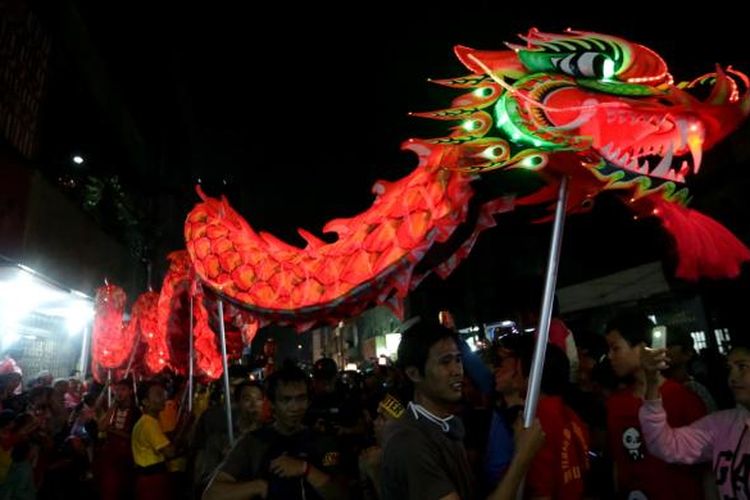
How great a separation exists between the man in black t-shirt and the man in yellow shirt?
326 centimetres

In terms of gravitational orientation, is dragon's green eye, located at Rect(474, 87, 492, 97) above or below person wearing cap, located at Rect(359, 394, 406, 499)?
above

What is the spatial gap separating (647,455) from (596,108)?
2238mm

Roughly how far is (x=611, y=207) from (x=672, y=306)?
107 inches

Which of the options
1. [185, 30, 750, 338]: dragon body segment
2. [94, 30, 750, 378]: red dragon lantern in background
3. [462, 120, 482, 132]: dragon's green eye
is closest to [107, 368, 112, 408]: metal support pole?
[94, 30, 750, 378]: red dragon lantern in background

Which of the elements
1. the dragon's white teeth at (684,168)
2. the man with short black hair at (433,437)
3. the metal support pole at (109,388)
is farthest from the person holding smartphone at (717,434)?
the metal support pole at (109,388)

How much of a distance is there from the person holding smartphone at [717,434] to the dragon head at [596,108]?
1005 mm

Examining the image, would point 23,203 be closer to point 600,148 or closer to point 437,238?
point 437,238

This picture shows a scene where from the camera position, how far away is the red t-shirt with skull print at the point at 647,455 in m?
3.27

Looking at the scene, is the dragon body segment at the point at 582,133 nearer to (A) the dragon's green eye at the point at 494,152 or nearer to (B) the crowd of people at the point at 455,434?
(A) the dragon's green eye at the point at 494,152

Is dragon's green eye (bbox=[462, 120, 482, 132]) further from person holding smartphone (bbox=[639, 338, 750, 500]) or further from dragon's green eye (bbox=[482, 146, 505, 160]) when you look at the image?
person holding smartphone (bbox=[639, 338, 750, 500])

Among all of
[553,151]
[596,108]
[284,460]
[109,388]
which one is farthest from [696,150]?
[109,388]

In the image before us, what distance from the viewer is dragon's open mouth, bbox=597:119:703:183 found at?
110 inches

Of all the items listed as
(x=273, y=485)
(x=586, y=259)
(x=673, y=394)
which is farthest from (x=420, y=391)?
(x=586, y=259)

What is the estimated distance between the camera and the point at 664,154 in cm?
286
